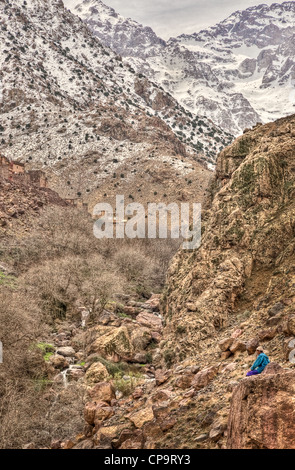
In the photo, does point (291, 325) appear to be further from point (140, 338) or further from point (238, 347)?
point (140, 338)

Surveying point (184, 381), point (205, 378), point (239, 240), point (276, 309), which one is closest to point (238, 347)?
point (205, 378)

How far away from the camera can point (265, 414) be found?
19.0ft

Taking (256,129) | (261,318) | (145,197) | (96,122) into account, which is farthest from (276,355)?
(96,122)

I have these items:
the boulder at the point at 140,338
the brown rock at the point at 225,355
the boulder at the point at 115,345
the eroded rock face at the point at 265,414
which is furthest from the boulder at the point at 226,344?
the boulder at the point at 140,338

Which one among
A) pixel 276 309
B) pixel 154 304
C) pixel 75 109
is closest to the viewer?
pixel 276 309

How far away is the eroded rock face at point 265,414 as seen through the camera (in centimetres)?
567

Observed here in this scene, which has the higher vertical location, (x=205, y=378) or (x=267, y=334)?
(x=267, y=334)

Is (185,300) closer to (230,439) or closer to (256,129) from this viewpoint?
(256,129)

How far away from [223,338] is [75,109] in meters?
95.9

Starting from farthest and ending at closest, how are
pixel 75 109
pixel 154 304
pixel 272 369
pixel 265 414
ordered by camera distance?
1. pixel 75 109
2. pixel 154 304
3. pixel 272 369
4. pixel 265 414

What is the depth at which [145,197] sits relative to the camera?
230 feet

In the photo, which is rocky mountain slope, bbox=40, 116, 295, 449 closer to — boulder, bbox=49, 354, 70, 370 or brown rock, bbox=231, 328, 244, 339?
brown rock, bbox=231, 328, 244, 339

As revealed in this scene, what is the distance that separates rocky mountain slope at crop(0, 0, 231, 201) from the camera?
3285 inches

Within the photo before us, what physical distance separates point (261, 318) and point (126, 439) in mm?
4315
